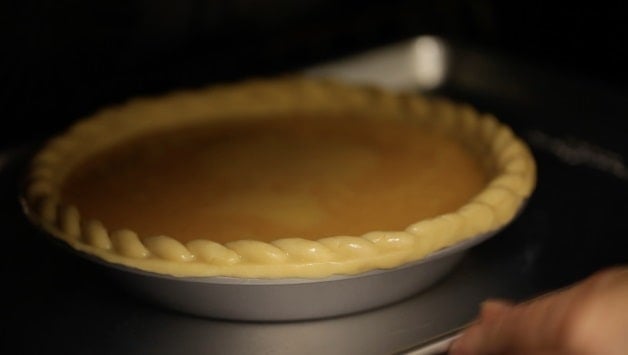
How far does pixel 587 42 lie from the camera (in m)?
1.09

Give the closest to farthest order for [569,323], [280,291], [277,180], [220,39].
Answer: [569,323], [280,291], [277,180], [220,39]

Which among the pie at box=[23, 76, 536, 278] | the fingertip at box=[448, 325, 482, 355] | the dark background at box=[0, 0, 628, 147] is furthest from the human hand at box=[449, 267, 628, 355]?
the dark background at box=[0, 0, 628, 147]

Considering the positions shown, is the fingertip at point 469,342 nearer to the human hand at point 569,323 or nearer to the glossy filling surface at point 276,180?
the human hand at point 569,323

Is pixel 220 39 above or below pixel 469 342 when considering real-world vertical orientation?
above

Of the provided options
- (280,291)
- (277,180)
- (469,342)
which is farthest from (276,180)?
(469,342)

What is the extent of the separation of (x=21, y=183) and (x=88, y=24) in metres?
0.25

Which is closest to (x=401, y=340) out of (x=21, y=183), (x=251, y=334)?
(x=251, y=334)

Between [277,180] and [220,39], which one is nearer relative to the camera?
[277,180]

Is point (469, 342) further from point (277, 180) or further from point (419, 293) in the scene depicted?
point (277, 180)

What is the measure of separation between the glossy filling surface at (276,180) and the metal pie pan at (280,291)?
0.04 metres

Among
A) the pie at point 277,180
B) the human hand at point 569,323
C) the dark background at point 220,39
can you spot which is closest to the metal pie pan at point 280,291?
the pie at point 277,180

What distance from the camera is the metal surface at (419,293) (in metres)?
0.71

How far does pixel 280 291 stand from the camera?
2.27 feet

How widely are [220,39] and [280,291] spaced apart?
0.49m
